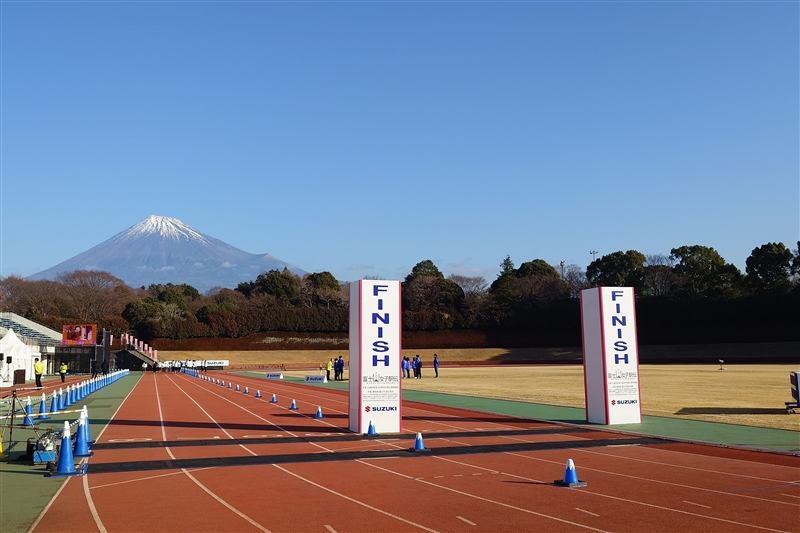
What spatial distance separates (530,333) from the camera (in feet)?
310

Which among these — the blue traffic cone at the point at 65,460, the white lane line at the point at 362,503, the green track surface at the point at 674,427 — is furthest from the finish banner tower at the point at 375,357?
the blue traffic cone at the point at 65,460

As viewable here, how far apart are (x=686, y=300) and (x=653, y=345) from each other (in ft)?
25.6

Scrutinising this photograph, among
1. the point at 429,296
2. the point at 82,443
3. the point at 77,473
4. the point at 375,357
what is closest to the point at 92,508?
the point at 77,473

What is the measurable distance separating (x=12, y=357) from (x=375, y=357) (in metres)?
35.9

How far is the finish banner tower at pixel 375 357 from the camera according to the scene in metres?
18.1

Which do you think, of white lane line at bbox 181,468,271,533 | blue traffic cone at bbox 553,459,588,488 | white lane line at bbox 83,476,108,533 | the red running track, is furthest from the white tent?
blue traffic cone at bbox 553,459,588,488

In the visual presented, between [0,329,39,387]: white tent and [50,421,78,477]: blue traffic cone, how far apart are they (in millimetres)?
34420

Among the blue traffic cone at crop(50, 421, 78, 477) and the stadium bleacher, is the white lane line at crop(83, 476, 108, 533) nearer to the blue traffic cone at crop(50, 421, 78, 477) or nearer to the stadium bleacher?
the blue traffic cone at crop(50, 421, 78, 477)

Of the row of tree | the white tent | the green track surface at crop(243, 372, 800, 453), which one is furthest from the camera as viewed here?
the row of tree

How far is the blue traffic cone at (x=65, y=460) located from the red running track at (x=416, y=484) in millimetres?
409

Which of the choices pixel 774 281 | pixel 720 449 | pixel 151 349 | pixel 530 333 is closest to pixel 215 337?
pixel 151 349

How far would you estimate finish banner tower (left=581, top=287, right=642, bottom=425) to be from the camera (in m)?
19.6

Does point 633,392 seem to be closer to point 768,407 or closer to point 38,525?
point 768,407

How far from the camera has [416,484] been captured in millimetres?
11164
